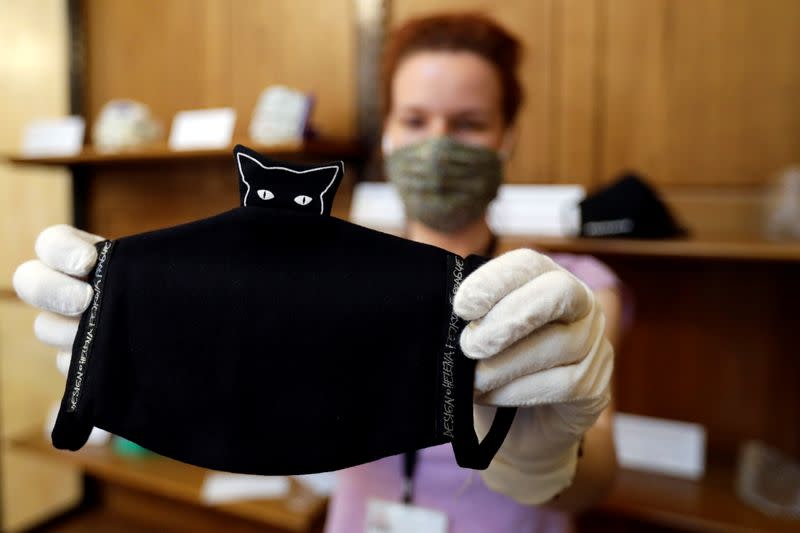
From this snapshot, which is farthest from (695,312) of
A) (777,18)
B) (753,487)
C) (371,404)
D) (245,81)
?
(245,81)

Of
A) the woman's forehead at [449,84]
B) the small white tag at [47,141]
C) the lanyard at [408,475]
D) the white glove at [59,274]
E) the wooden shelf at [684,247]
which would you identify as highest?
the woman's forehead at [449,84]

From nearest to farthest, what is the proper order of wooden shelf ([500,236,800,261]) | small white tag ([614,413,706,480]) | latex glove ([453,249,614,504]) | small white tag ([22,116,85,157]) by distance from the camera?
latex glove ([453,249,614,504]) < small white tag ([22,116,85,157]) < wooden shelf ([500,236,800,261]) < small white tag ([614,413,706,480])

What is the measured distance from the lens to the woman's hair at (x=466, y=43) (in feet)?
2.69

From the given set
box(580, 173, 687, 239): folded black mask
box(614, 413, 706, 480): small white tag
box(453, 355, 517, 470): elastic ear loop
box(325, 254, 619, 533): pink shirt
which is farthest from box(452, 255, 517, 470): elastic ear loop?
box(614, 413, 706, 480): small white tag

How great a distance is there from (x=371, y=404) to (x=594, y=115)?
1156 mm

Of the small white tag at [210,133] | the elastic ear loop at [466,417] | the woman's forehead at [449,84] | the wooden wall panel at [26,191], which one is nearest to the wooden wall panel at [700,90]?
the woman's forehead at [449,84]

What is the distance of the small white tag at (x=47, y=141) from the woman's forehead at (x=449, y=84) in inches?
21.2

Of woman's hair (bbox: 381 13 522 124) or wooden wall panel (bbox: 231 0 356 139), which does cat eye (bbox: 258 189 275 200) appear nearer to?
woman's hair (bbox: 381 13 522 124)

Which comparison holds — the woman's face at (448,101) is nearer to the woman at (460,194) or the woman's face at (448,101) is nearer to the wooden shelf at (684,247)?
the woman at (460,194)

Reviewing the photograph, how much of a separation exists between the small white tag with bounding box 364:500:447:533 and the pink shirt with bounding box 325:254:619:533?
21mm

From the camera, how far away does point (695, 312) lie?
4.29ft

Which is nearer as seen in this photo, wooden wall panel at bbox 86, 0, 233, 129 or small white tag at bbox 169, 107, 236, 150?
small white tag at bbox 169, 107, 236, 150

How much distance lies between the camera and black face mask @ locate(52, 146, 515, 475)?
1.40ft

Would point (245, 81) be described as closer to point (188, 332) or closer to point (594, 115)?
point (594, 115)
